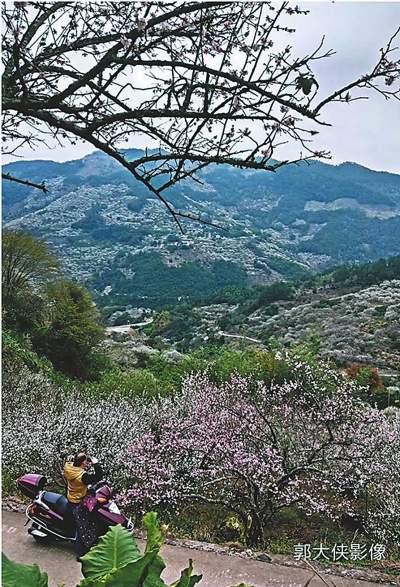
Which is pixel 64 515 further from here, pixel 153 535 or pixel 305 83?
pixel 305 83

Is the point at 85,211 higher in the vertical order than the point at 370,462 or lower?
higher

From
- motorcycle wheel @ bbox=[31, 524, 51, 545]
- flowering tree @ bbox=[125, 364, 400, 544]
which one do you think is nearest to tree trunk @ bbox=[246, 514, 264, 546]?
flowering tree @ bbox=[125, 364, 400, 544]

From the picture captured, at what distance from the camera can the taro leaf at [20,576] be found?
87 cm

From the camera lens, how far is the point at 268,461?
150 inches

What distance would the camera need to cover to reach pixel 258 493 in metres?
3.85

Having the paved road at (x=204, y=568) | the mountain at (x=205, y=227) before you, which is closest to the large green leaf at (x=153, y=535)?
the paved road at (x=204, y=568)

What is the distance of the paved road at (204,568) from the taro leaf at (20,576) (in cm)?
205

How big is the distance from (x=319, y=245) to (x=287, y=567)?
4492 centimetres

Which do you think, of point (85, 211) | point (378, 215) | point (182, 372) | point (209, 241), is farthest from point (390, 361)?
point (378, 215)

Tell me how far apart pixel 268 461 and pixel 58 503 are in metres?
1.31

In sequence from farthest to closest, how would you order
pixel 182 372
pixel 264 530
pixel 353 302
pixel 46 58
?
1. pixel 353 302
2. pixel 182 372
3. pixel 264 530
4. pixel 46 58

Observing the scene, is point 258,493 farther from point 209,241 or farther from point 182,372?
point 209,241

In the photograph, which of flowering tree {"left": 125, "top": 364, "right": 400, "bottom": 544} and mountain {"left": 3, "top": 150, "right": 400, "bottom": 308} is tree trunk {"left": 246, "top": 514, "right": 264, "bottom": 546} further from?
mountain {"left": 3, "top": 150, "right": 400, "bottom": 308}

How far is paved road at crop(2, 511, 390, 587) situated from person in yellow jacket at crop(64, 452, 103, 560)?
11 centimetres
